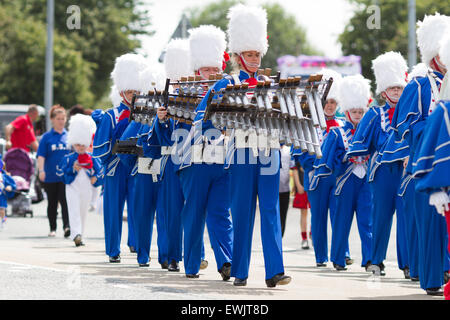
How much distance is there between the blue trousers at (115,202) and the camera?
1288 cm

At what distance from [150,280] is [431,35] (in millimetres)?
3323

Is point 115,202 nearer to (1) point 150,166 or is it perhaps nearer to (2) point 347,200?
(1) point 150,166

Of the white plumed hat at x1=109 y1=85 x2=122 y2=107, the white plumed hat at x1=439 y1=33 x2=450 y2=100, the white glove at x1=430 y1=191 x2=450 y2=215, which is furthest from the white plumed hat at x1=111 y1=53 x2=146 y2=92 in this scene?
the white glove at x1=430 y1=191 x2=450 y2=215

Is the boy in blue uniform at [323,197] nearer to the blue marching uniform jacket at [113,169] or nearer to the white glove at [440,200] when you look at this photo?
the blue marching uniform jacket at [113,169]

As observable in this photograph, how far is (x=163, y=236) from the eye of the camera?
12094 millimetres

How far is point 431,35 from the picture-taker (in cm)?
996

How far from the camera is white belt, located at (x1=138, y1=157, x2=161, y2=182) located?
12.2 m

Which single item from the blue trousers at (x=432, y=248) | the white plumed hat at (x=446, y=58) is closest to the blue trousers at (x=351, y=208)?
the blue trousers at (x=432, y=248)

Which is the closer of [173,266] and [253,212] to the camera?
[253,212]

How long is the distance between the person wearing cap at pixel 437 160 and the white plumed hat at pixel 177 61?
4.85m

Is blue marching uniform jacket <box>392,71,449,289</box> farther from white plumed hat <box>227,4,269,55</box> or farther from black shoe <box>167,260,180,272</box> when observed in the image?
black shoe <box>167,260,180,272</box>

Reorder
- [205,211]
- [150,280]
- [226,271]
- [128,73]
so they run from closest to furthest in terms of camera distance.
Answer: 1. [150,280]
2. [226,271]
3. [205,211]
4. [128,73]

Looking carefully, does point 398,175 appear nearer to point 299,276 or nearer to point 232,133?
point 299,276
